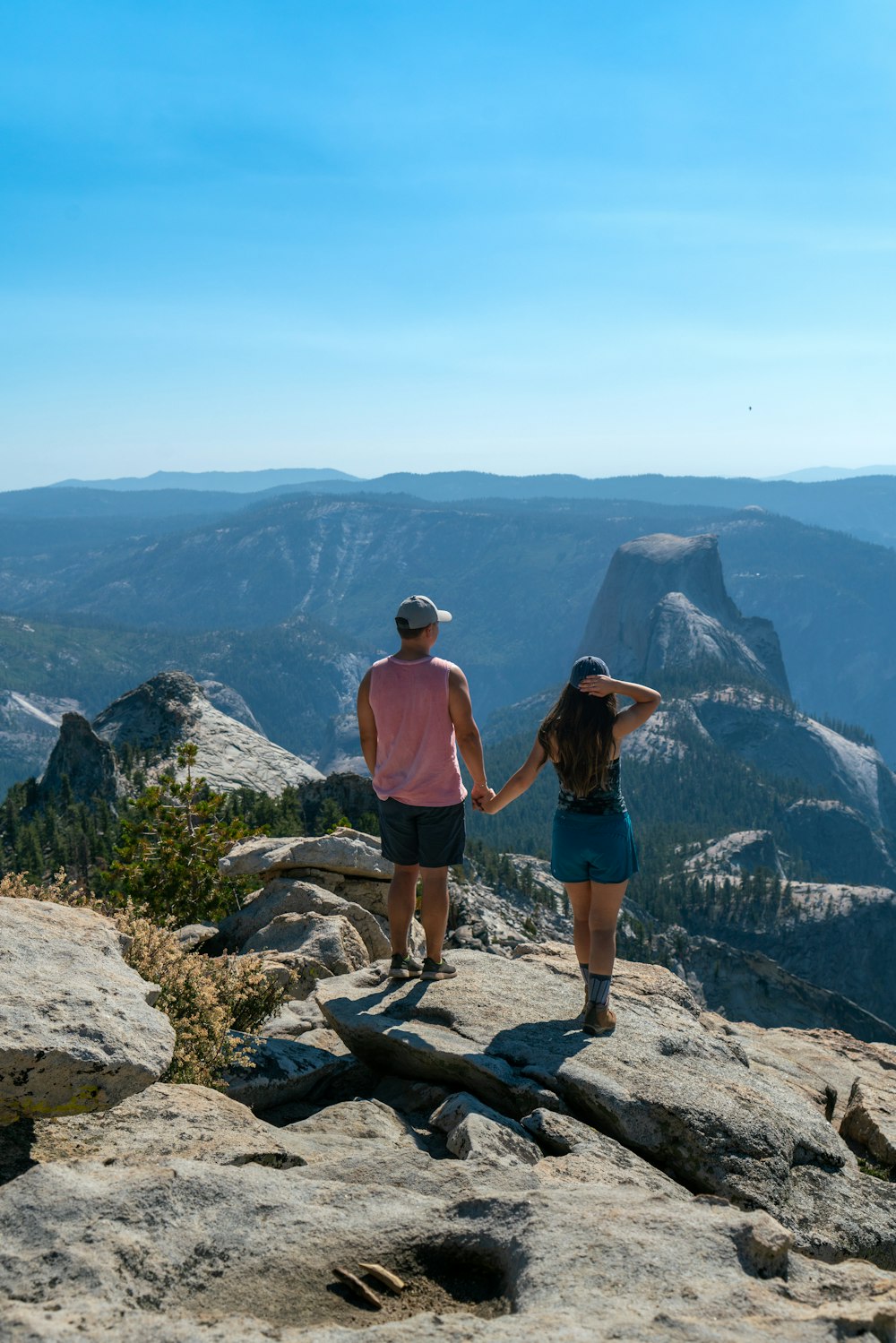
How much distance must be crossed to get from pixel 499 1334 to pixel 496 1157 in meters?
2.74

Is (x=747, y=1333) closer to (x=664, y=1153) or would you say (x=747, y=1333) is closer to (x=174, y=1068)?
(x=664, y=1153)

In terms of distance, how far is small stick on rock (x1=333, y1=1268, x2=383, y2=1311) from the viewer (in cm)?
521

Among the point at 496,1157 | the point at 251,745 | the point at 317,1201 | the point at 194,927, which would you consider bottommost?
the point at 251,745

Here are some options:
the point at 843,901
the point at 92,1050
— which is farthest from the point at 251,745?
the point at 843,901

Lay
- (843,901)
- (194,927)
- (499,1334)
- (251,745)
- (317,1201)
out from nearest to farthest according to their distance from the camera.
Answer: (499,1334) → (317,1201) → (194,927) → (251,745) → (843,901)

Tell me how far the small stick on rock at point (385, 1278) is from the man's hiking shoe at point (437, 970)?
547cm

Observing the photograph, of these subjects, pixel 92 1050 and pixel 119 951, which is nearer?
pixel 92 1050

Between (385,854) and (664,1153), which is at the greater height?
(385,854)

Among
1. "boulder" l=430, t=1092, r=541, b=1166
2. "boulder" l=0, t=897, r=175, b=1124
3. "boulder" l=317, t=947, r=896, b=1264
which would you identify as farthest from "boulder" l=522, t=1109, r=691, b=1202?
"boulder" l=0, t=897, r=175, b=1124

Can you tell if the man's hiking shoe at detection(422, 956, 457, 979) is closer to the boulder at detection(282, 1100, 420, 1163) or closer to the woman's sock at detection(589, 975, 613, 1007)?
the woman's sock at detection(589, 975, 613, 1007)

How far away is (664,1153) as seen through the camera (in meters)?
8.16

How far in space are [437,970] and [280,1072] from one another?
2.42m

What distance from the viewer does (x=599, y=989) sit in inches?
390

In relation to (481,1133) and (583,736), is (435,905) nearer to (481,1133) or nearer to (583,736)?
(583,736)
